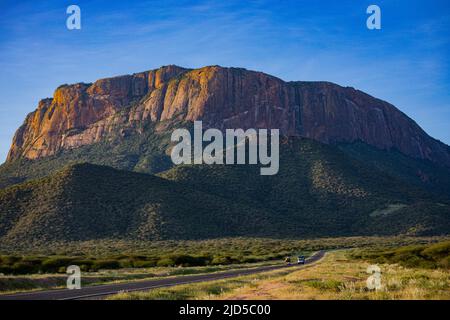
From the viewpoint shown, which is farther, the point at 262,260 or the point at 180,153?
the point at 180,153

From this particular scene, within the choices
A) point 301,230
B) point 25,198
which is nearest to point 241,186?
point 301,230

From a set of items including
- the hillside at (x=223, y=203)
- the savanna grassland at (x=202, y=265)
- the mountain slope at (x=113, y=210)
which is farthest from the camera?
the hillside at (x=223, y=203)

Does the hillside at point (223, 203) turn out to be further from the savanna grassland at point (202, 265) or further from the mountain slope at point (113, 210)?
the savanna grassland at point (202, 265)

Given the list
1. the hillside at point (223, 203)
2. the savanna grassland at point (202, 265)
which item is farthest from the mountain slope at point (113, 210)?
the savanna grassland at point (202, 265)

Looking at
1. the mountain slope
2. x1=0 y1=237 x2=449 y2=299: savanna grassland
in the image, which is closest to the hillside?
the mountain slope

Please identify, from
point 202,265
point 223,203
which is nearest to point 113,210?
point 223,203

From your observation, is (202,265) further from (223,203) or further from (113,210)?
(223,203)

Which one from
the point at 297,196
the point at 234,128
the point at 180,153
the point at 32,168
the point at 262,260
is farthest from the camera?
the point at 234,128
